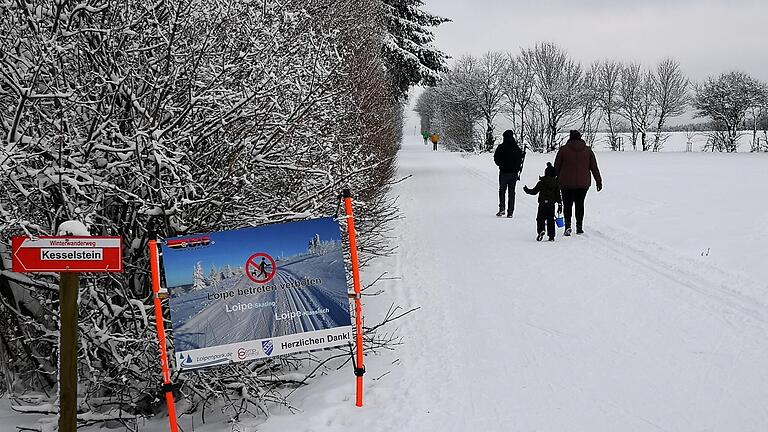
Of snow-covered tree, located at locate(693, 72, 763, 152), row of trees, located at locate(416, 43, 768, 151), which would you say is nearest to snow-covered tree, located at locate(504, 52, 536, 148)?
row of trees, located at locate(416, 43, 768, 151)

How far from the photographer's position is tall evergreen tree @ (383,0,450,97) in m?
26.6

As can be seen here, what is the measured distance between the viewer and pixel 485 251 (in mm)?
11102

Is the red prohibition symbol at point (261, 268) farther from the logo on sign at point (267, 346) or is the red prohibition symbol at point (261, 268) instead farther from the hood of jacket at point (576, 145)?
the hood of jacket at point (576, 145)

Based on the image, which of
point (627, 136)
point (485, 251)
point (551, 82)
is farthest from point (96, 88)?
point (627, 136)

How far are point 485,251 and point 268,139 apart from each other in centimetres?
632

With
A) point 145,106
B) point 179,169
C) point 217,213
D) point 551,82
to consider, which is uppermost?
point 551,82

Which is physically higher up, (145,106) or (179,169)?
(145,106)

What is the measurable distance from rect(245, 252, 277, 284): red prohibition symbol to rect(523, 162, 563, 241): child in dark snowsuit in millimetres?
7583

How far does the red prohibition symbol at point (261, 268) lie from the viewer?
4.78m

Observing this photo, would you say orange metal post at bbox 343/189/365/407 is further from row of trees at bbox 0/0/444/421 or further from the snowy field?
row of trees at bbox 0/0/444/421

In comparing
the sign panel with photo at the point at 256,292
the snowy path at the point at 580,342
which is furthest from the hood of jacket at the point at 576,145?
the sign panel with photo at the point at 256,292

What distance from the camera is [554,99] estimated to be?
57406mm

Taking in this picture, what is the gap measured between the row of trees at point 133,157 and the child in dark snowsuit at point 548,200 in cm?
598

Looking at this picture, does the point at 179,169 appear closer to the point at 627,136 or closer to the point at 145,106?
the point at 145,106
